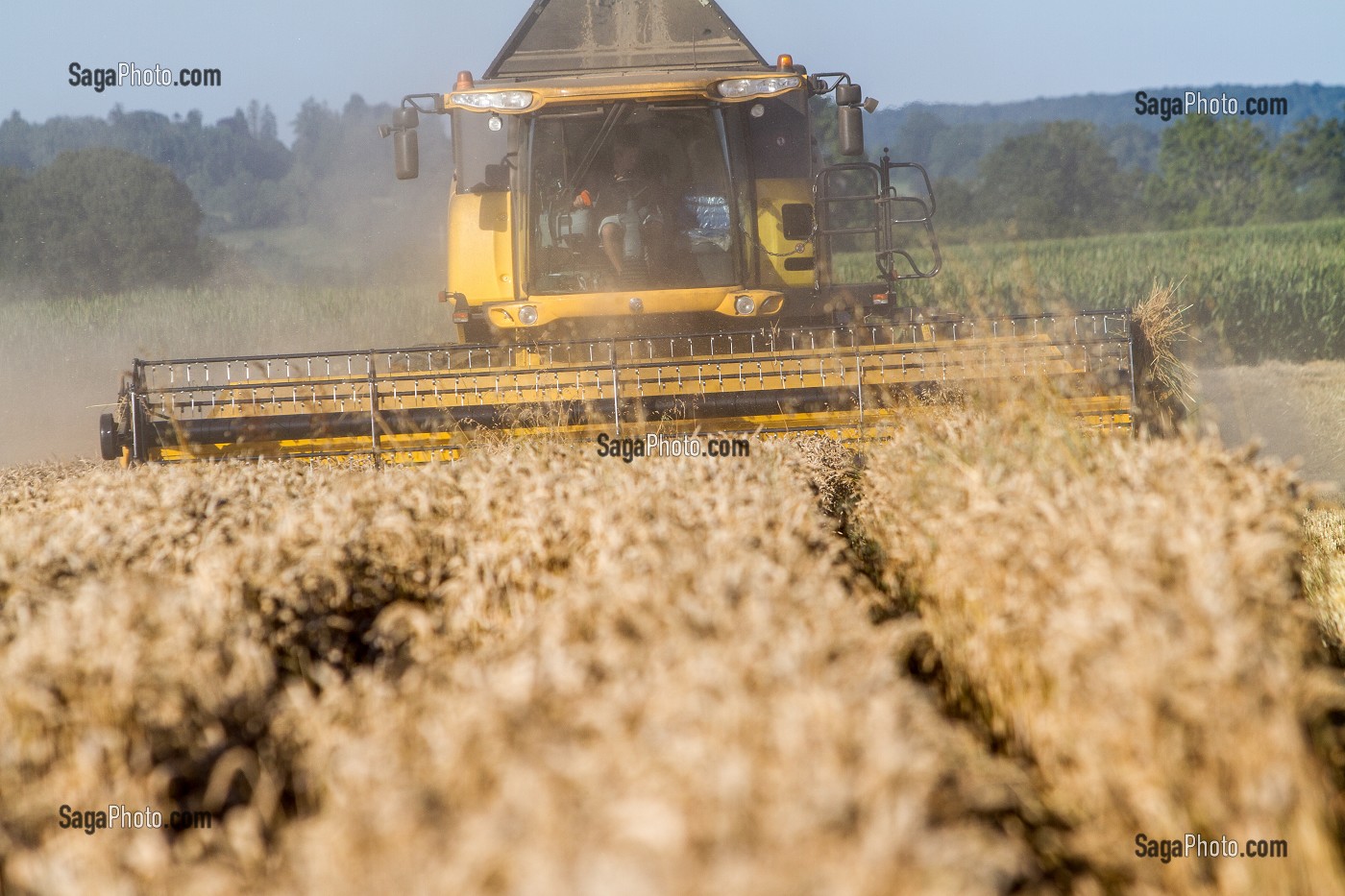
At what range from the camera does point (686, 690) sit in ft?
7.12

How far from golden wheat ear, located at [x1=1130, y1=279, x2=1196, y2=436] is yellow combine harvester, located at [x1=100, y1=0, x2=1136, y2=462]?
11 cm

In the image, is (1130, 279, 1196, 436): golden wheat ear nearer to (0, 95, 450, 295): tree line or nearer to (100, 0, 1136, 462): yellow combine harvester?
(100, 0, 1136, 462): yellow combine harvester

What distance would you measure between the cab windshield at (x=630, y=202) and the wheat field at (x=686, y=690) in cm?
418

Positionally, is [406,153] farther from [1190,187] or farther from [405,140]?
[1190,187]

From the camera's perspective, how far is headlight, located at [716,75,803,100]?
8688 mm

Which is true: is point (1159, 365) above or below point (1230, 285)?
below

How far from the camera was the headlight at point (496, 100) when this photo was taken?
8594 millimetres

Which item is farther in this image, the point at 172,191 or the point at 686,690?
the point at 172,191

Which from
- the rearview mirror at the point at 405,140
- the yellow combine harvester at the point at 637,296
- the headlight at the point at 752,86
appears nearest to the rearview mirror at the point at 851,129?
the yellow combine harvester at the point at 637,296

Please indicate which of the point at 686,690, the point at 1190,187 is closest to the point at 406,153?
the point at 686,690

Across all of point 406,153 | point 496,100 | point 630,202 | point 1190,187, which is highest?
point 1190,187

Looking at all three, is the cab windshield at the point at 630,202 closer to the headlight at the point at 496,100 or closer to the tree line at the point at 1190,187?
the headlight at the point at 496,100

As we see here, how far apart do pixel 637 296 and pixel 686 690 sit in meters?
6.61

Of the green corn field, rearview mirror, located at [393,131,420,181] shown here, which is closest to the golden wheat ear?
rearview mirror, located at [393,131,420,181]
